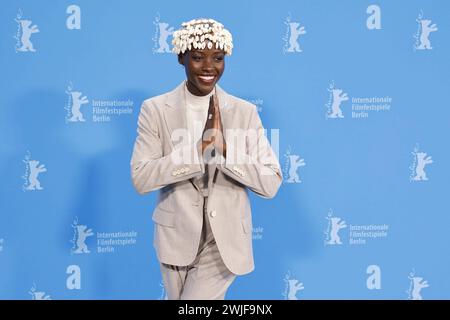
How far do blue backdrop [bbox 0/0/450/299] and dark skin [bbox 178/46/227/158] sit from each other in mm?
969

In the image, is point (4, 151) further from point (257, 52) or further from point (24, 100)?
point (257, 52)

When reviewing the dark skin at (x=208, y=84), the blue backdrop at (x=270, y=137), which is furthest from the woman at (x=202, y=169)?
the blue backdrop at (x=270, y=137)

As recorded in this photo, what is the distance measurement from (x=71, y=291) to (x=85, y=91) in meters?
1.15

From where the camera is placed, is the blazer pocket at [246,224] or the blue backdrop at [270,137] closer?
the blazer pocket at [246,224]

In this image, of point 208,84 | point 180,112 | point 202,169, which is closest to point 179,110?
point 180,112

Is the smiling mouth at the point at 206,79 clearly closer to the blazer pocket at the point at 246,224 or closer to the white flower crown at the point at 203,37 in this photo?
the white flower crown at the point at 203,37

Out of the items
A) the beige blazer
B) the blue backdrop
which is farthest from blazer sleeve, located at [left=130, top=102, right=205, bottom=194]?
the blue backdrop

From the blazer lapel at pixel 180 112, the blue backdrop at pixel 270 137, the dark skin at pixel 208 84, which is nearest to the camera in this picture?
the dark skin at pixel 208 84

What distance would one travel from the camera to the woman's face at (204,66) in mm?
2131

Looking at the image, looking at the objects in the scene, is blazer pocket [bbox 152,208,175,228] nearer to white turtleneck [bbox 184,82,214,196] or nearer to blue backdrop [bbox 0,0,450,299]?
white turtleneck [bbox 184,82,214,196]

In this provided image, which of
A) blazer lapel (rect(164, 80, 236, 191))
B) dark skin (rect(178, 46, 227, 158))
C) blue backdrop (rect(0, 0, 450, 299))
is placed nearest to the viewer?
dark skin (rect(178, 46, 227, 158))

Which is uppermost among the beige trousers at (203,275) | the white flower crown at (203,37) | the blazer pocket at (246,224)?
the white flower crown at (203,37)

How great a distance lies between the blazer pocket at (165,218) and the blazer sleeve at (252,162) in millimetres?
293

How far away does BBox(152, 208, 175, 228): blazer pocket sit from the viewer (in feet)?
7.22
